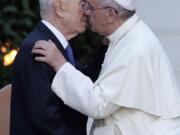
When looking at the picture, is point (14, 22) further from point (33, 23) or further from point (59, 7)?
point (59, 7)

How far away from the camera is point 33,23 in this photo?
7.75 meters

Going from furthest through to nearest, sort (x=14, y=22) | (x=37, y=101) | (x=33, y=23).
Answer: (x=33, y=23) < (x=14, y=22) < (x=37, y=101)

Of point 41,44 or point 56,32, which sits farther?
point 56,32

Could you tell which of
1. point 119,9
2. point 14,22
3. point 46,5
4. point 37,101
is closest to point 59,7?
point 46,5

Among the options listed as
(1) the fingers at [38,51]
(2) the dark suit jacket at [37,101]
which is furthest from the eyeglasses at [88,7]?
(1) the fingers at [38,51]

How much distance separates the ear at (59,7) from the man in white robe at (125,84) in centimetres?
16

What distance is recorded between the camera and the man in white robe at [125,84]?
437cm

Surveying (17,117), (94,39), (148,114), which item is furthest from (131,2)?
(94,39)

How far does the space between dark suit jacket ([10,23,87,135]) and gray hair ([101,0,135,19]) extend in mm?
365

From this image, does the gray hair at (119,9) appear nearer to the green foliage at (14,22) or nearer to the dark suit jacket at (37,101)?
the dark suit jacket at (37,101)

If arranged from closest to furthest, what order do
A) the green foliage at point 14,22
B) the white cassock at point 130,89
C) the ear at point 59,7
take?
the white cassock at point 130,89 < the ear at point 59,7 < the green foliage at point 14,22

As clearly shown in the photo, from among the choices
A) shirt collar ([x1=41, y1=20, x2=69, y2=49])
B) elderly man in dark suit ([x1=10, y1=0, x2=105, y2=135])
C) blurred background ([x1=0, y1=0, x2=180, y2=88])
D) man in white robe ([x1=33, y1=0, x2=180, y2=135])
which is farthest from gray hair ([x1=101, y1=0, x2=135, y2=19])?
blurred background ([x1=0, y1=0, x2=180, y2=88])

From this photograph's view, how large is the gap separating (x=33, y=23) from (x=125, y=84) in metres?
3.47

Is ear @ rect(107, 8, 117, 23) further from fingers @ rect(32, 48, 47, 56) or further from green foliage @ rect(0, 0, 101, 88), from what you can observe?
green foliage @ rect(0, 0, 101, 88)
